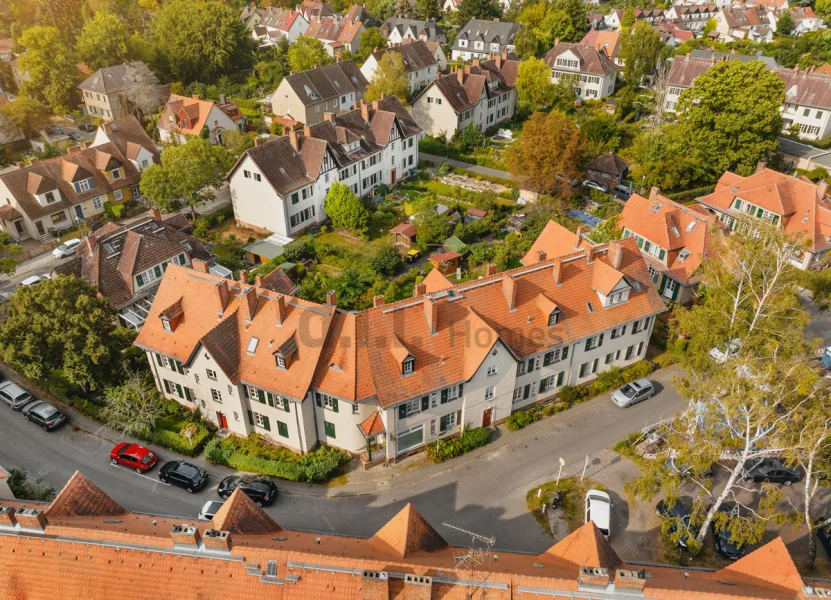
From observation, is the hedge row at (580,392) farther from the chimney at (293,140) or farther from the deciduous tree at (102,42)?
the deciduous tree at (102,42)

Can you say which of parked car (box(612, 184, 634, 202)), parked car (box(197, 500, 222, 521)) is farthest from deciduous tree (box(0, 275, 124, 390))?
parked car (box(612, 184, 634, 202))

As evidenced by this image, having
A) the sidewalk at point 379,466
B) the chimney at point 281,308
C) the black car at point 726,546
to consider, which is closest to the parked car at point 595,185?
the sidewalk at point 379,466

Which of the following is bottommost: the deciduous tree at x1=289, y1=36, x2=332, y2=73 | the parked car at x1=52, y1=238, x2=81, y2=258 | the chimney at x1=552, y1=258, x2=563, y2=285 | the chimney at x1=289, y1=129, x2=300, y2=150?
the parked car at x1=52, y1=238, x2=81, y2=258

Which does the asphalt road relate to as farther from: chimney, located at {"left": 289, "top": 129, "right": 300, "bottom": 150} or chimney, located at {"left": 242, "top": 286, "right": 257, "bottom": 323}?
chimney, located at {"left": 289, "top": 129, "right": 300, "bottom": 150}

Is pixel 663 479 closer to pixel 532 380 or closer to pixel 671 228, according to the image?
pixel 532 380

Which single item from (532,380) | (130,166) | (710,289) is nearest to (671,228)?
(710,289)

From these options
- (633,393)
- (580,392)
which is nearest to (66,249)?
(580,392)
